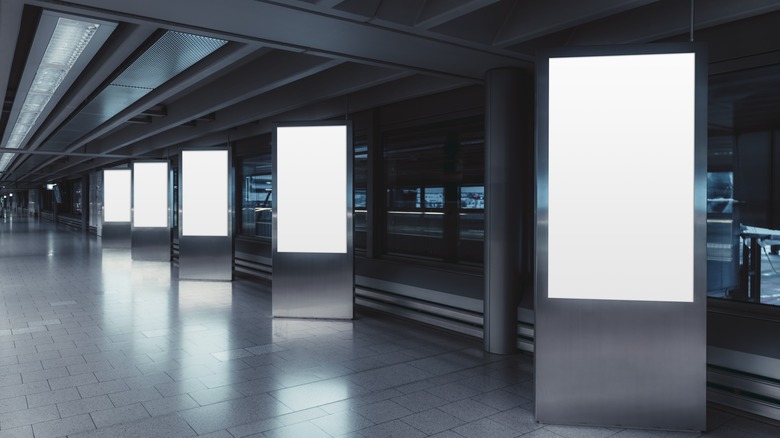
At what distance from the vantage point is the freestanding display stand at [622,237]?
3527 millimetres

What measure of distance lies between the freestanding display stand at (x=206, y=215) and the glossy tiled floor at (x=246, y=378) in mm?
2546

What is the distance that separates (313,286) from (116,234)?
46.5ft

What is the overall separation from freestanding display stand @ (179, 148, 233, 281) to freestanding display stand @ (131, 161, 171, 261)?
11.7 feet

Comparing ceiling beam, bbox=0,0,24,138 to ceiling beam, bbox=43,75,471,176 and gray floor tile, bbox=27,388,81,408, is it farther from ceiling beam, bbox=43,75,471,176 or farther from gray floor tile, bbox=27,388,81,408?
ceiling beam, bbox=43,75,471,176

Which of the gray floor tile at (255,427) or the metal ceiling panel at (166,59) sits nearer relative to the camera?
the gray floor tile at (255,427)

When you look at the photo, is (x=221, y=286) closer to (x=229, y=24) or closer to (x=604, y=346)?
(x=229, y=24)

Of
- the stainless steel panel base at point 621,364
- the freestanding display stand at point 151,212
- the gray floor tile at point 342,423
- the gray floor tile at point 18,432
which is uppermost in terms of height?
the freestanding display stand at point 151,212

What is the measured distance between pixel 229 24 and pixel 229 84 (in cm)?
386

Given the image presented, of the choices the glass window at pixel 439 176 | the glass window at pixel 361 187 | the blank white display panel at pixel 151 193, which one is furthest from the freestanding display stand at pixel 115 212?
the glass window at pixel 439 176

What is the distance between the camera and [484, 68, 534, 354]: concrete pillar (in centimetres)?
546

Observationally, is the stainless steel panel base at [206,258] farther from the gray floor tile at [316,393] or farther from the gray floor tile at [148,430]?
the gray floor tile at [148,430]

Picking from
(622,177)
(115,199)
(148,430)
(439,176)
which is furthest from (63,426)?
(115,199)

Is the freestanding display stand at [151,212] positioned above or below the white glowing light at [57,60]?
below

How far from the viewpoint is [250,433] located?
3521mm
